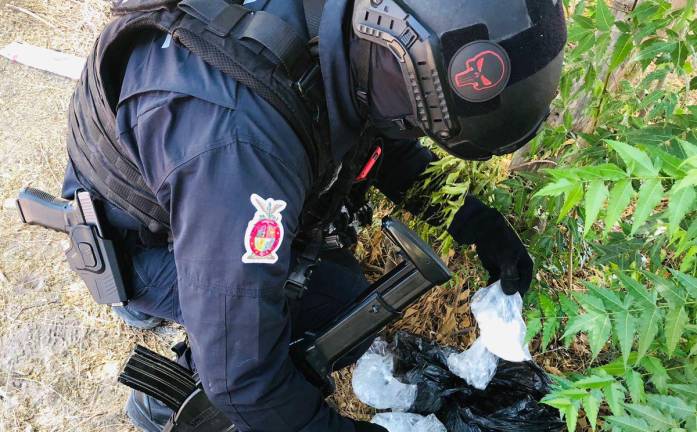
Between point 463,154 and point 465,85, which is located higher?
point 465,85

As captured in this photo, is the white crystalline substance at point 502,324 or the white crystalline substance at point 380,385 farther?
the white crystalline substance at point 380,385

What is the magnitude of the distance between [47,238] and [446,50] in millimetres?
2596

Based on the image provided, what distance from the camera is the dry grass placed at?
8.73 feet

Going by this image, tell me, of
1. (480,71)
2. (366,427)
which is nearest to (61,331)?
(366,427)

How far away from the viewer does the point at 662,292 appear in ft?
4.26

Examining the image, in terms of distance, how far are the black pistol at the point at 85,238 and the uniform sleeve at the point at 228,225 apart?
0.54m

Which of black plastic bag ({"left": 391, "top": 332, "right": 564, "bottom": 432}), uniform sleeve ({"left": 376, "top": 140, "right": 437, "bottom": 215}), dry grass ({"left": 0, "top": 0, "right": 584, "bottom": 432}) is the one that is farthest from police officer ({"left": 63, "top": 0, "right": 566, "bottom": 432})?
dry grass ({"left": 0, "top": 0, "right": 584, "bottom": 432})

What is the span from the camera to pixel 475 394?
92.3 inches

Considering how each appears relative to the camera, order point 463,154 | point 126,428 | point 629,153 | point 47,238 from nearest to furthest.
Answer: point 629,153
point 463,154
point 126,428
point 47,238

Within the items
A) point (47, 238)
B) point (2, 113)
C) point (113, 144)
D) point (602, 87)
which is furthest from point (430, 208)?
point (2, 113)

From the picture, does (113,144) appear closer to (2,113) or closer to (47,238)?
(47,238)

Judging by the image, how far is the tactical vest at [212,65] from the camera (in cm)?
147

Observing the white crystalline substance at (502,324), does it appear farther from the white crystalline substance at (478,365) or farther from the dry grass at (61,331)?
the dry grass at (61,331)

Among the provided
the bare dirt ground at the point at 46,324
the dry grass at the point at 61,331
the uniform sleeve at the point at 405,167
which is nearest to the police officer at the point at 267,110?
the uniform sleeve at the point at 405,167
